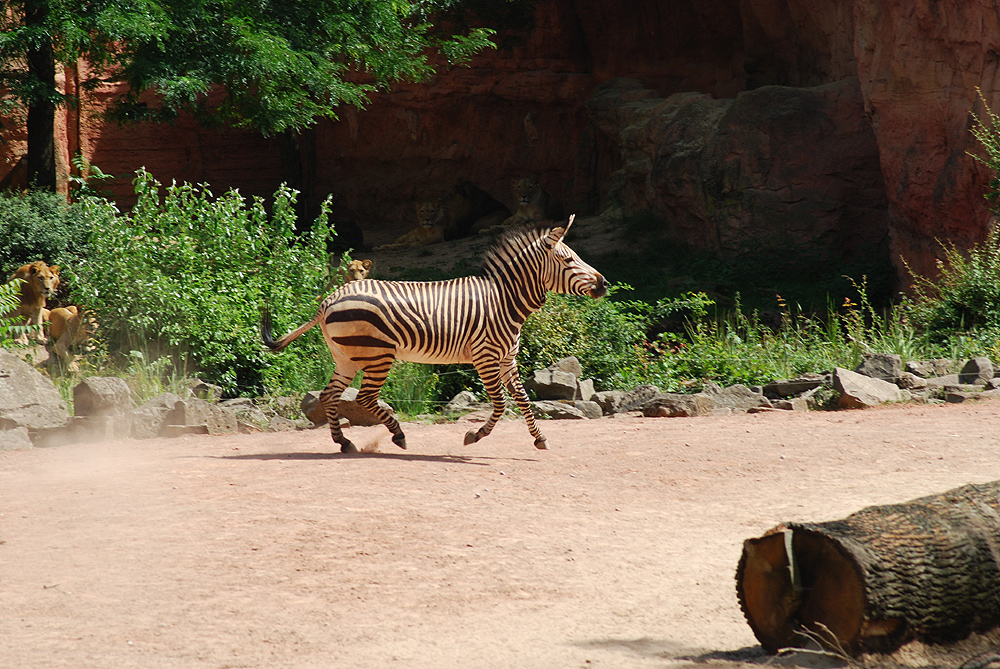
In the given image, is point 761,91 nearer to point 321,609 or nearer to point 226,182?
point 226,182

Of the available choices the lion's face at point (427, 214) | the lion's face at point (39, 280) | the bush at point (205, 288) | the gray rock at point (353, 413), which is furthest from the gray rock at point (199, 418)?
the lion's face at point (427, 214)

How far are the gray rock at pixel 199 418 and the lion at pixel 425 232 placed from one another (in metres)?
12.7

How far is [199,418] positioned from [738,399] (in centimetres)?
527

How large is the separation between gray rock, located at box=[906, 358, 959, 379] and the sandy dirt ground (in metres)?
2.02

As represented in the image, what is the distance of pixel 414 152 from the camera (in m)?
25.2

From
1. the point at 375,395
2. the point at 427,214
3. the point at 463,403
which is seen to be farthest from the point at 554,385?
the point at 427,214

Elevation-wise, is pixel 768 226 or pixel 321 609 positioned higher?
pixel 768 226

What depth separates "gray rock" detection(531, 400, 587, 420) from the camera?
9.55 meters

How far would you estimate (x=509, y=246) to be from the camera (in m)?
8.15

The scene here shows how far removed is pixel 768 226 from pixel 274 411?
10.8 metres

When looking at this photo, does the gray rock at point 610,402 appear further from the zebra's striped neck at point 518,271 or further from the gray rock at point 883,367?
the gray rock at point 883,367

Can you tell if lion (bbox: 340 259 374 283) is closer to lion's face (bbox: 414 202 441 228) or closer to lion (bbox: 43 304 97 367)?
lion (bbox: 43 304 97 367)

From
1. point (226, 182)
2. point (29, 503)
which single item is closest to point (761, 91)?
point (226, 182)

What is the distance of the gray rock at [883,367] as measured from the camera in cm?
1011
